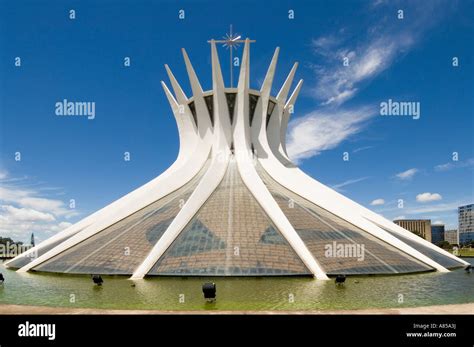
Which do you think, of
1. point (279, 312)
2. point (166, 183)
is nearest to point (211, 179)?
point (166, 183)

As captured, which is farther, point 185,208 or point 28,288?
point 185,208

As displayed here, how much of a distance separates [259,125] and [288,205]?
1207 centimetres

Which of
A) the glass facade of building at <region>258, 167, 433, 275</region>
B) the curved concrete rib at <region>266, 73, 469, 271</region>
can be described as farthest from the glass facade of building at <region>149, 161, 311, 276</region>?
the curved concrete rib at <region>266, 73, 469, 271</region>

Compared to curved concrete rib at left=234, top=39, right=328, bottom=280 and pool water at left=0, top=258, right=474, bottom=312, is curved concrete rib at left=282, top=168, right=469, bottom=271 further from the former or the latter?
pool water at left=0, top=258, right=474, bottom=312

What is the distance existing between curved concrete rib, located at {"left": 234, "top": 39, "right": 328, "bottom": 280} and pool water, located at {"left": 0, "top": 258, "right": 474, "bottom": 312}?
2.26 m

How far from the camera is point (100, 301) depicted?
45.3 feet

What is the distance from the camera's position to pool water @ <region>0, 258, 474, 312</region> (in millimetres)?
13186

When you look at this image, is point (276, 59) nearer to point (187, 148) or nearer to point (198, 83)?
point (198, 83)

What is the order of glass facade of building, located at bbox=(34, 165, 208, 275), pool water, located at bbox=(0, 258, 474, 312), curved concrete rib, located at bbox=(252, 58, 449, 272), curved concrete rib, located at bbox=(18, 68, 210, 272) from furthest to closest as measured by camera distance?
Result: curved concrete rib, located at bbox=(18, 68, 210, 272) → curved concrete rib, located at bbox=(252, 58, 449, 272) → glass facade of building, located at bbox=(34, 165, 208, 275) → pool water, located at bbox=(0, 258, 474, 312)

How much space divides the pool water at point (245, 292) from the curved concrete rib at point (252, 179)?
226 cm
